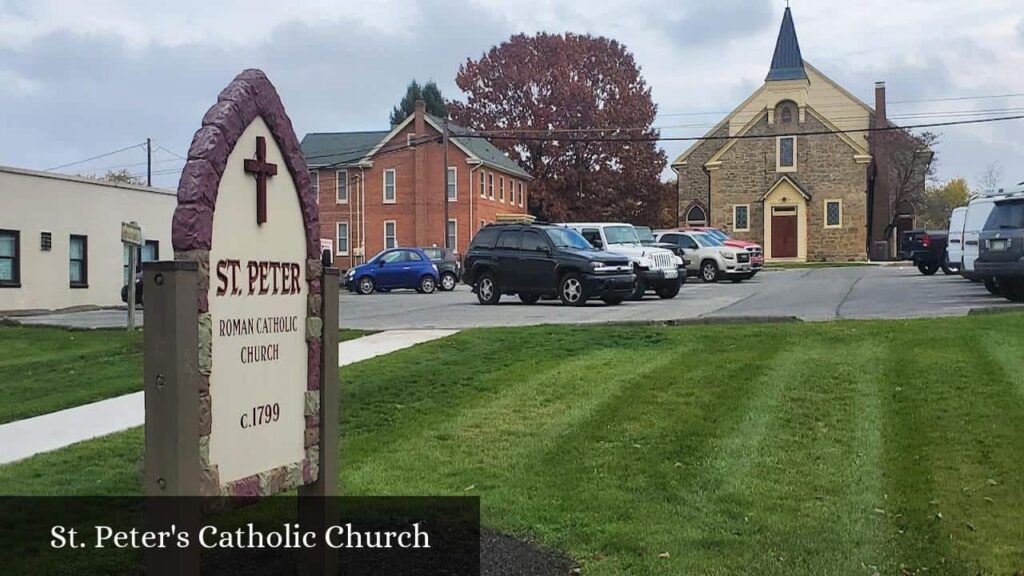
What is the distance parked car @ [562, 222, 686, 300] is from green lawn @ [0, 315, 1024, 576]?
12768 mm

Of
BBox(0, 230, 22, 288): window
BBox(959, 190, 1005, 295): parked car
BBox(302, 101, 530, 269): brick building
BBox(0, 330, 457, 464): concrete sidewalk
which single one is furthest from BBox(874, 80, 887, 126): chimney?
BBox(0, 330, 457, 464): concrete sidewalk

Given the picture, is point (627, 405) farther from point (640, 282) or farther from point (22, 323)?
point (22, 323)

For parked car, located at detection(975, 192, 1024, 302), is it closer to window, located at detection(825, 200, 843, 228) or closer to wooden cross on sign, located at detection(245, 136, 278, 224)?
wooden cross on sign, located at detection(245, 136, 278, 224)

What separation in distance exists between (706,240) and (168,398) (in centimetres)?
3265

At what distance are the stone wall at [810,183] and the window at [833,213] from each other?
20cm

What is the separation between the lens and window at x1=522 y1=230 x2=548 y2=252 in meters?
24.0

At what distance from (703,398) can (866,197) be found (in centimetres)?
A: 5455

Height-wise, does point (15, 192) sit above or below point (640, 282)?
above

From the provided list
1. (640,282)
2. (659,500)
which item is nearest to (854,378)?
(659,500)

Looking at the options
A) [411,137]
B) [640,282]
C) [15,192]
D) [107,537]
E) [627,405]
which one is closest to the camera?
[107,537]

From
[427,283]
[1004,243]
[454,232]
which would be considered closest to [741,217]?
[454,232]

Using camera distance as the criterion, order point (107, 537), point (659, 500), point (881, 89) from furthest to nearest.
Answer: point (881, 89) → point (659, 500) → point (107, 537)

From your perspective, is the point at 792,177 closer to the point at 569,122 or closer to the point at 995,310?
the point at 569,122

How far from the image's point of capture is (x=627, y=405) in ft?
30.1
